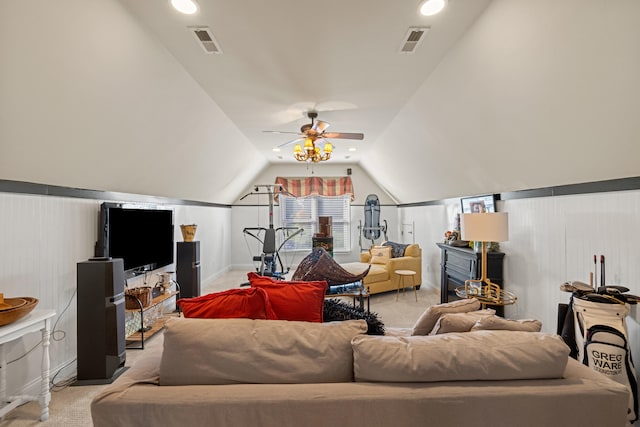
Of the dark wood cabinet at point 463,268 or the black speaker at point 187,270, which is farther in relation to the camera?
the black speaker at point 187,270

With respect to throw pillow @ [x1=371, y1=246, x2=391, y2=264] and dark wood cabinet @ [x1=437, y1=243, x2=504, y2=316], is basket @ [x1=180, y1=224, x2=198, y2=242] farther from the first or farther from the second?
dark wood cabinet @ [x1=437, y1=243, x2=504, y2=316]

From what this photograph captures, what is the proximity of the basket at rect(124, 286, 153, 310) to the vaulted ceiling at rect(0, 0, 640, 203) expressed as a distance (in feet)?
3.67

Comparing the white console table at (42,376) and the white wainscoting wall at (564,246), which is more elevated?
the white wainscoting wall at (564,246)

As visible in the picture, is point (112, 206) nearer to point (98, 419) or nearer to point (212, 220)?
point (98, 419)

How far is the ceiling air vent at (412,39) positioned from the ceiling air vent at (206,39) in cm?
150

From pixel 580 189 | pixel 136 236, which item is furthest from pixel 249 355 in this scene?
pixel 136 236

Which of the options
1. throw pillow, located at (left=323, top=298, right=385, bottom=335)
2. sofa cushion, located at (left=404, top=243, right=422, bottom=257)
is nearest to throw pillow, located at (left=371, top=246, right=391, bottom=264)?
sofa cushion, located at (left=404, top=243, right=422, bottom=257)

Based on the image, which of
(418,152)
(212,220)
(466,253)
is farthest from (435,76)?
(212,220)

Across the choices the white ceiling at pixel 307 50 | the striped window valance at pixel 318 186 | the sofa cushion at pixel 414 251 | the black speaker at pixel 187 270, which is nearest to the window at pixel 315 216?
the striped window valance at pixel 318 186

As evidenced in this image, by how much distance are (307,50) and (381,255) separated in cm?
401

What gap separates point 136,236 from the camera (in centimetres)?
344

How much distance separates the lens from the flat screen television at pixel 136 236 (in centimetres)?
296

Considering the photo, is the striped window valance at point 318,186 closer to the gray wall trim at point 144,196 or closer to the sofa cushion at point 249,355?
the gray wall trim at point 144,196

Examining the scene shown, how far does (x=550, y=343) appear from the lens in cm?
124
